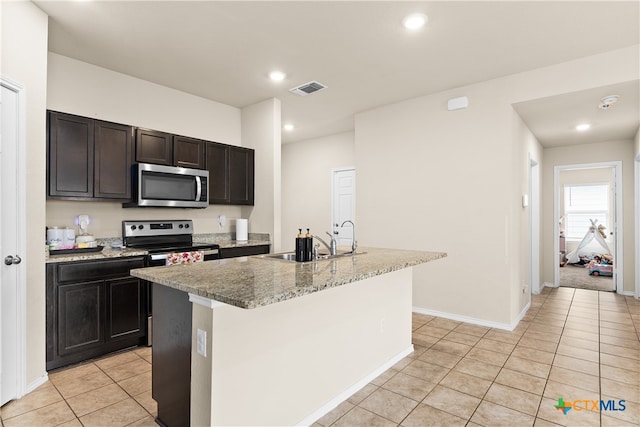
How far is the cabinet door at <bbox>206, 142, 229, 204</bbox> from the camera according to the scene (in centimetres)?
415

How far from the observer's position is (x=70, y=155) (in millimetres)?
2990

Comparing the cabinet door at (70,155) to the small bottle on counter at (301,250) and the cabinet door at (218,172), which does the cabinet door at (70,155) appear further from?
the small bottle on counter at (301,250)

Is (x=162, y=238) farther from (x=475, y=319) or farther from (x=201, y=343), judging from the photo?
(x=475, y=319)

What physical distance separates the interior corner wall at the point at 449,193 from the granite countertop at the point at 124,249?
1481mm

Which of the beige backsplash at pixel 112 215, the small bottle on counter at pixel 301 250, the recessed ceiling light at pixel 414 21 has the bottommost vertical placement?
the small bottle on counter at pixel 301 250

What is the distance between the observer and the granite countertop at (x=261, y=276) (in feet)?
4.52

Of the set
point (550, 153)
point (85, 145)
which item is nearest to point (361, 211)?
point (85, 145)

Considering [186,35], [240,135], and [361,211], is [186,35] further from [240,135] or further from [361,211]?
[361,211]

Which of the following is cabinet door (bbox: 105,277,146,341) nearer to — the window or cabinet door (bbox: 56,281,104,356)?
cabinet door (bbox: 56,281,104,356)

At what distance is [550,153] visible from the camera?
596 cm

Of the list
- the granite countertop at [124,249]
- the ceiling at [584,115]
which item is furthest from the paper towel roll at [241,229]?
the ceiling at [584,115]

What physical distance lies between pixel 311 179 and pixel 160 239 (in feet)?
10.9

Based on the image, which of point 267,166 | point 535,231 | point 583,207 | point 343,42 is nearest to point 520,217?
point 535,231

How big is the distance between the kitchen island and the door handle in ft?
3.51
